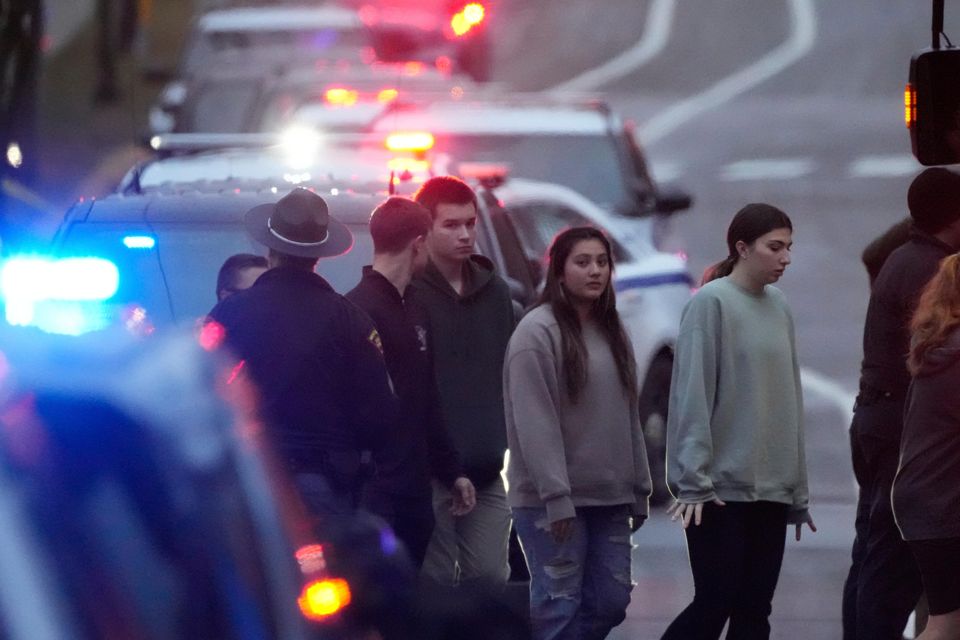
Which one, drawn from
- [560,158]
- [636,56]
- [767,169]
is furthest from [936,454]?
[636,56]

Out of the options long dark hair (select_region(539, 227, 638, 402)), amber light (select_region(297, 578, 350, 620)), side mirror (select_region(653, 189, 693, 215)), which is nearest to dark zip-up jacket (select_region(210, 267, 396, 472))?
long dark hair (select_region(539, 227, 638, 402))

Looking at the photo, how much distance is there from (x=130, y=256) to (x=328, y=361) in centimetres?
203

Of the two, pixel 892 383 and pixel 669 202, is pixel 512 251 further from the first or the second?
pixel 669 202

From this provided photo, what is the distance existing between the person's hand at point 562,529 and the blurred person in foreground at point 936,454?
0.99m

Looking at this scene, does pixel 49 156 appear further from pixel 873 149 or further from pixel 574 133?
pixel 574 133

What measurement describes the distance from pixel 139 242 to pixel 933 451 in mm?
3031

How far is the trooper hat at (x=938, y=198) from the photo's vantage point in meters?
7.32

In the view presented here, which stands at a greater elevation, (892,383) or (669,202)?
(669,202)

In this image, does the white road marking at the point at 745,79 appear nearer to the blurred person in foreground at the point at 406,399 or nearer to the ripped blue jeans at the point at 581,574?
the blurred person in foreground at the point at 406,399

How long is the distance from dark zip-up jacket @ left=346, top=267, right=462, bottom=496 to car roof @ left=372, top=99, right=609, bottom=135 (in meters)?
7.28

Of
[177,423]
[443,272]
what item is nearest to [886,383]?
[443,272]

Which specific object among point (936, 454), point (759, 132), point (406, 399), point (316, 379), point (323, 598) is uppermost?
point (759, 132)

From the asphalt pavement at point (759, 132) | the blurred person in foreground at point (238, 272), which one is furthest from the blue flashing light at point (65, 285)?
the asphalt pavement at point (759, 132)

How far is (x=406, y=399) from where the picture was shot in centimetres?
698
